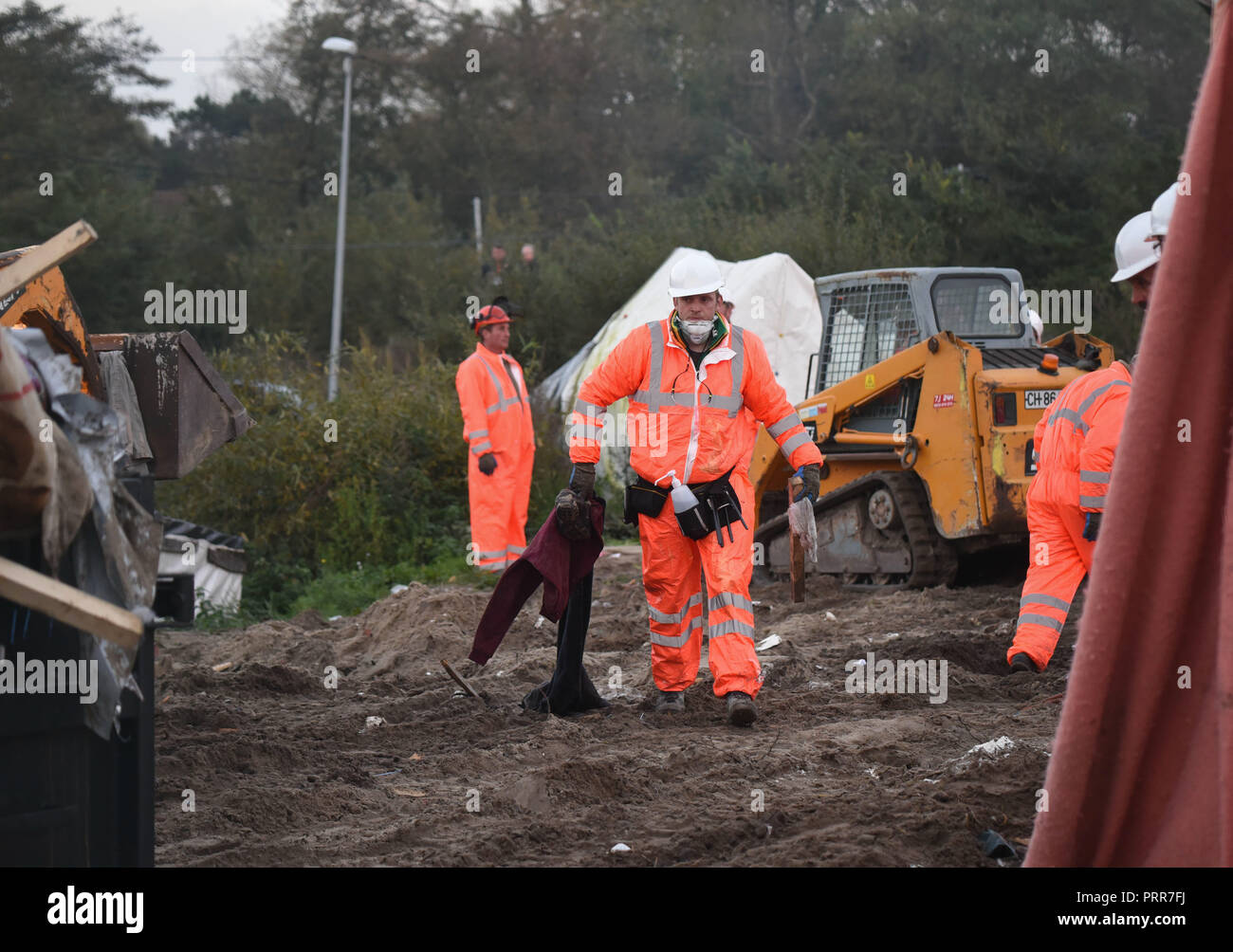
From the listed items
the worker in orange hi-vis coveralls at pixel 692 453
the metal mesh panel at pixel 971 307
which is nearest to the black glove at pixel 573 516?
the worker in orange hi-vis coveralls at pixel 692 453

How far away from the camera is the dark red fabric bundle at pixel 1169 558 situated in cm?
238

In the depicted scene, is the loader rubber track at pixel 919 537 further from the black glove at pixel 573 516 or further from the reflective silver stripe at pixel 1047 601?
the black glove at pixel 573 516

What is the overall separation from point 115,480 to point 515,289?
18.5m

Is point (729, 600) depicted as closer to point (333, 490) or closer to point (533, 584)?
point (533, 584)

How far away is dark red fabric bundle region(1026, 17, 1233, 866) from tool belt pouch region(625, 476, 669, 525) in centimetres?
358

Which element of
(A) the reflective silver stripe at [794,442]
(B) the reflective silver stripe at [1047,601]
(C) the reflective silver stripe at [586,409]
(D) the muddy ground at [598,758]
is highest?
(C) the reflective silver stripe at [586,409]

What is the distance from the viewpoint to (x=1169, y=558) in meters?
2.39

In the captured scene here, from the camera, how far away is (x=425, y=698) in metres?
6.64

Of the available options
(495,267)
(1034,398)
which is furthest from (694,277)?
(495,267)

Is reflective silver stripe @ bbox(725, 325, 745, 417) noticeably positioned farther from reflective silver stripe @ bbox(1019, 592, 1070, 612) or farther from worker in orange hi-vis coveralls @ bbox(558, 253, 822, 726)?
reflective silver stripe @ bbox(1019, 592, 1070, 612)

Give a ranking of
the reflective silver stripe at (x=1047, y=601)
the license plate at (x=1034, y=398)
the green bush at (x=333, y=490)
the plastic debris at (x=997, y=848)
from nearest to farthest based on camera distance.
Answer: the plastic debris at (x=997, y=848), the reflective silver stripe at (x=1047, y=601), the license plate at (x=1034, y=398), the green bush at (x=333, y=490)

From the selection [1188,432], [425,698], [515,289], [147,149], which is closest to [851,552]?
[425,698]

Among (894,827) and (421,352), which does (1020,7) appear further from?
(894,827)

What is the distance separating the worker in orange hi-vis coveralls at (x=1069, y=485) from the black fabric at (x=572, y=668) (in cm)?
189
